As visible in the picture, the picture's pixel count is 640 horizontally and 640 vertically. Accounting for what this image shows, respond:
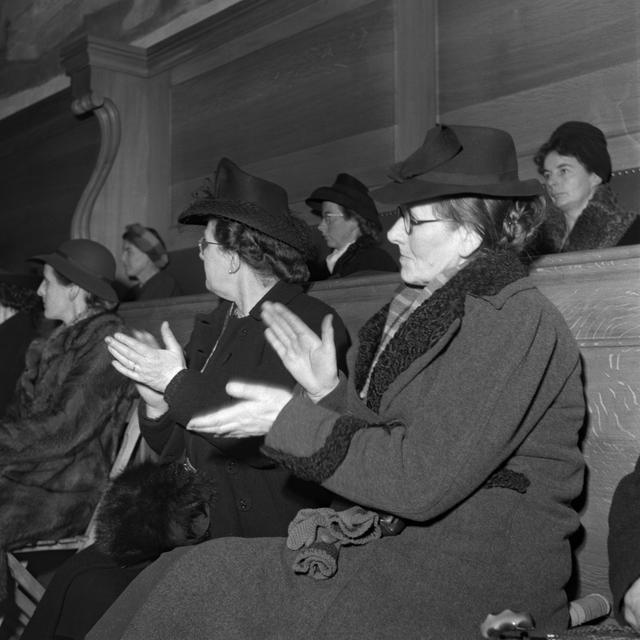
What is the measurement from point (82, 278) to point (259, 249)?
4.28 feet

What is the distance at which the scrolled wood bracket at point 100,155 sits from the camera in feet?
18.6

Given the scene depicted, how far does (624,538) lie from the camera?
1.85 m

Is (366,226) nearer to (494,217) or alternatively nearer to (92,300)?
(92,300)

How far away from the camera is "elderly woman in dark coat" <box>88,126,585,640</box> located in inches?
69.2

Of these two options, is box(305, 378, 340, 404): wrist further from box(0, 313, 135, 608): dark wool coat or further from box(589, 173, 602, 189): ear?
box(589, 173, 602, 189): ear

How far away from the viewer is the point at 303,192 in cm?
523

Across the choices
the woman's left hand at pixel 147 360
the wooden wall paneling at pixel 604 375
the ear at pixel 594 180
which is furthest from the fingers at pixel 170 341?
the ear at pixel 594 180

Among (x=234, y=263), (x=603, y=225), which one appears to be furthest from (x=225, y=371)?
(x=603, y=225)

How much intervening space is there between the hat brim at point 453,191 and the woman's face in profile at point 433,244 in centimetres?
4

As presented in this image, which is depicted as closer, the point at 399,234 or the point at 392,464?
the point at 392,464

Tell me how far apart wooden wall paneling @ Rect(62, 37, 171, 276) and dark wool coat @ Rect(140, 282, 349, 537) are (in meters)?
2.86

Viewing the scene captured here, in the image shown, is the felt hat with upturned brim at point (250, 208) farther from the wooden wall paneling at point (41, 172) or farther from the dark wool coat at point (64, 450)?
the wooden wall paneling at point (41, 172)

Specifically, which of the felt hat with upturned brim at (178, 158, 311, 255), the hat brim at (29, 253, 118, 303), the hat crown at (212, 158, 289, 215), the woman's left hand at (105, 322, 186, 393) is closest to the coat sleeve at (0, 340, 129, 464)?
the hat brim at (29, 253, 118, 303)

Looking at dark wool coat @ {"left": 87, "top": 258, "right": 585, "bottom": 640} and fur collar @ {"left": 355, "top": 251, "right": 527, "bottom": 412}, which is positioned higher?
fur collar @ {"left": 355, "top": 251, "right": 527, "bottom": 412}
